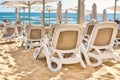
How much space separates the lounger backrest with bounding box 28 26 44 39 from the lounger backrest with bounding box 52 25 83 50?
309cm

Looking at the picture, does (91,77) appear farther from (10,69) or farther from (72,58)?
(10,69)

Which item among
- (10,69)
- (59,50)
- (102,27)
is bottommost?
(10,69)

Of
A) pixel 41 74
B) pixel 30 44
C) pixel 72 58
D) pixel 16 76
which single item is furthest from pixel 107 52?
pixel 30 44

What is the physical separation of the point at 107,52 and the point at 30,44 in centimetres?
325

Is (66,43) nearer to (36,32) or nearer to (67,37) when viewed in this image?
(67,37)

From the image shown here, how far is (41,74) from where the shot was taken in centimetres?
418

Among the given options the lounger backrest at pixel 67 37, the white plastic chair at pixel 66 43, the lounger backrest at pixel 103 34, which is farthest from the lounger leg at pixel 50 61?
the lounger backrest at pixel 103 34

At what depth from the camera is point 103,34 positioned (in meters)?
4.71

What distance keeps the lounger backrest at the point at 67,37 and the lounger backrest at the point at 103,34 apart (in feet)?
1.13

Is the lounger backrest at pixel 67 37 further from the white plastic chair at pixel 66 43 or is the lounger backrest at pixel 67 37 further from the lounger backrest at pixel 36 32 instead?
the lounger backrest at pixel 36 32

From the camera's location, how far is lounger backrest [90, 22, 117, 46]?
458 centimetres

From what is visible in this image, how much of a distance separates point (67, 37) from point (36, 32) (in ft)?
10.7

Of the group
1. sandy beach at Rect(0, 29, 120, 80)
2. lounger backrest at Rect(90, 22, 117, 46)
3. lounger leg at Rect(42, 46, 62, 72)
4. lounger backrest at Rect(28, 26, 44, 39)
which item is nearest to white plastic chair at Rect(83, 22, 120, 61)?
lounger backrest at Rect(90, 22, 117, 46)

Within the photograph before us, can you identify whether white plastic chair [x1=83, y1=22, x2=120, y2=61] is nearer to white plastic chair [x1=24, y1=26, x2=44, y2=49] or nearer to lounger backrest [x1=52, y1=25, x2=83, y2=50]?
lounger backrest [x1=52, y1=25, x2=83, y2=50]
